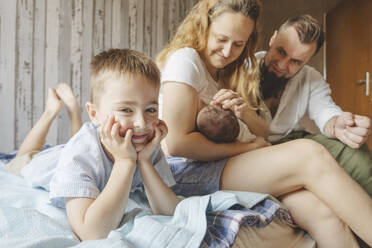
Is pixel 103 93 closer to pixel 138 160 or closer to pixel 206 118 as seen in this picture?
pixel 138 160

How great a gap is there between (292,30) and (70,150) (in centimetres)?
108

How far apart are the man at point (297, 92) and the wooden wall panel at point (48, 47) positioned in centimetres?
152

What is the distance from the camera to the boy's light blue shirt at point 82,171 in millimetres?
736

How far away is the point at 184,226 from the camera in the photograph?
64cm

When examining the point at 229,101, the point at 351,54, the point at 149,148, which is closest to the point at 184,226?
the point at 149,148

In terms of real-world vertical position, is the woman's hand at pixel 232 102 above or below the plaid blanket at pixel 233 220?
above

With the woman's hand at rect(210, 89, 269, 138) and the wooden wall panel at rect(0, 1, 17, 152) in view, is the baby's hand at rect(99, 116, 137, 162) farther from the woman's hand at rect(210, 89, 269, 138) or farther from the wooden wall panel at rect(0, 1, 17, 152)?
the wooden wall panel at rect(0, 1, 17, 152)

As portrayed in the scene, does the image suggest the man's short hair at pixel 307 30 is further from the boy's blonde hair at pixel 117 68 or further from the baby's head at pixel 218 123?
the boy's blonde hair at pixel 117 68

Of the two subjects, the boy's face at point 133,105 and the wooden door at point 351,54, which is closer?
the boy's face at point 133,105

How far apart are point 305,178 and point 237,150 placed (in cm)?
24

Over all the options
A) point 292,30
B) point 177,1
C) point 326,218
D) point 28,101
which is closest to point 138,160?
point 326,218

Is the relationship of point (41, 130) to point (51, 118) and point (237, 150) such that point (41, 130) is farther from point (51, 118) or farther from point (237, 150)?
point (237, 150)

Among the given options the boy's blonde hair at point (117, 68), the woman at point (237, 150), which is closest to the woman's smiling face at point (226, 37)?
the woman at point (237, 150)

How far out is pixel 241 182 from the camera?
0.94 metres
